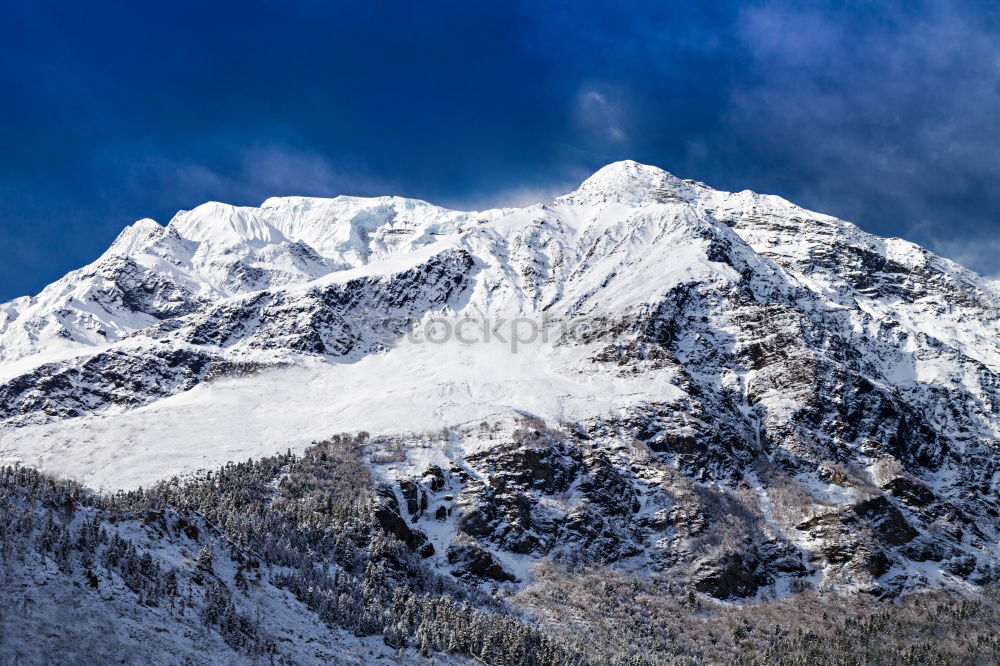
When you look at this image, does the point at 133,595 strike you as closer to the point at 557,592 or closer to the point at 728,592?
the point at 557,592

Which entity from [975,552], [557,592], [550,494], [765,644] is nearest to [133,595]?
[557,592]

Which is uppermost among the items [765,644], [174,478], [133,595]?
[174,478]

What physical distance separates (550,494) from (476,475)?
1699 cm

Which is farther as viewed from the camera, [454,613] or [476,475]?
[476,475]

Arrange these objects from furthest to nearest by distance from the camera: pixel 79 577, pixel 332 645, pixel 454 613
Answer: pixel 454 613 → pixel 332 645 → pixel 79 577

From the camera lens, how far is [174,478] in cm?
17038

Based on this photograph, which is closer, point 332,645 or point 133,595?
point 133,595

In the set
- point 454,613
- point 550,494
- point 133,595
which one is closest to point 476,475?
point 550,494

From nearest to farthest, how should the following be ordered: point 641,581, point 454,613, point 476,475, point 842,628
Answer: point 454,613
point 842,628
point 641,581
point 476,475

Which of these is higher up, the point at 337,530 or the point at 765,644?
the point at 337,530

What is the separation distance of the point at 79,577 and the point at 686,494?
15061 centimetres

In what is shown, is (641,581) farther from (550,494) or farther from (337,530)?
(337,530)

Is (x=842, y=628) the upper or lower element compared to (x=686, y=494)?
lower

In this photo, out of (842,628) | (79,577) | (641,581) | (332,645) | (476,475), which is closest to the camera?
(79,577)
